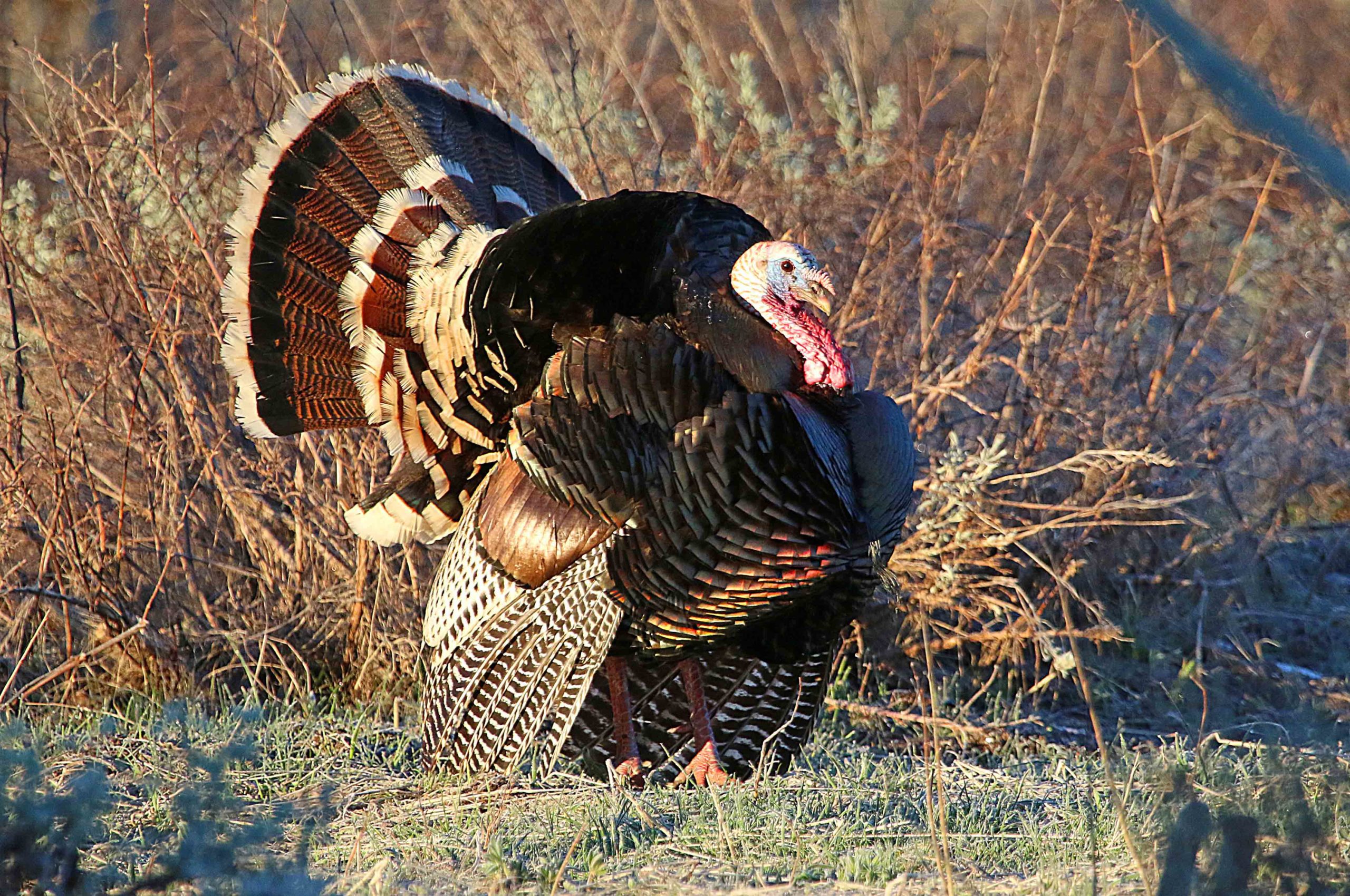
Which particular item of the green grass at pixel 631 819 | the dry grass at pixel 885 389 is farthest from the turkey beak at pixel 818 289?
the green grass at pixel 631 819

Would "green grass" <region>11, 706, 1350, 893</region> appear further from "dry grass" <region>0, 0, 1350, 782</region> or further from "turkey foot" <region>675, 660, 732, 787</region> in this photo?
"dry grass" <region>0, 0, 1350, 782</region>

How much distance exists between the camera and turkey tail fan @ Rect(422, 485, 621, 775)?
11.6 ft

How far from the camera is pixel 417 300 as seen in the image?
13.2 ft

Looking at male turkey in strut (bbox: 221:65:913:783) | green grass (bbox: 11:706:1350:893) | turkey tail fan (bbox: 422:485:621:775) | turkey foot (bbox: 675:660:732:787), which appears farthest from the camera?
turkey foot (bbox: 675:660:732:787)

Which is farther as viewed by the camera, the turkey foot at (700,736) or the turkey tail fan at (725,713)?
the turkey tail fan at (725,713)

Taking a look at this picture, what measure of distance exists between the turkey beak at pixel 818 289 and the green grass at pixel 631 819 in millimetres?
Result: 1263

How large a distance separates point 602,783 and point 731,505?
0.92 meters

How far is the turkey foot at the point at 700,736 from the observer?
393 cm

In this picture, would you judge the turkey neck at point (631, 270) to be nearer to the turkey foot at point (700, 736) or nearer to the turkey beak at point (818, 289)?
the turkey beak at point (818, 289)

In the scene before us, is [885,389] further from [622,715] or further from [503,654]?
[503,654]

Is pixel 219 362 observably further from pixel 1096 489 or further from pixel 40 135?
pixel 1096 489

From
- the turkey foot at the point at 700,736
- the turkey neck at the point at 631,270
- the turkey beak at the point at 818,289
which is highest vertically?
the turkey neck at the point at 631,270

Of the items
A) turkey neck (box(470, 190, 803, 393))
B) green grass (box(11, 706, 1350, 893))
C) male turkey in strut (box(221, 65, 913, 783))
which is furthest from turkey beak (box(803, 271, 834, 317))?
green grass (box(11, 706, 1350, 893))

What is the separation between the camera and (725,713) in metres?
4.18
